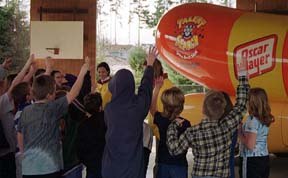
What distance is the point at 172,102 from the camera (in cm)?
326

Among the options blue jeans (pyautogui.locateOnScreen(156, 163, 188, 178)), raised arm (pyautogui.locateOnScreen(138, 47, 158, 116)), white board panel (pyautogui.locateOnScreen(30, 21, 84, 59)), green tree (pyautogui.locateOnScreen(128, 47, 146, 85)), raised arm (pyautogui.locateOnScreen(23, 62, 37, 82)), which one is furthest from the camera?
green tree (pyautogui.locateOnScreen(128, 47, 146, 85))

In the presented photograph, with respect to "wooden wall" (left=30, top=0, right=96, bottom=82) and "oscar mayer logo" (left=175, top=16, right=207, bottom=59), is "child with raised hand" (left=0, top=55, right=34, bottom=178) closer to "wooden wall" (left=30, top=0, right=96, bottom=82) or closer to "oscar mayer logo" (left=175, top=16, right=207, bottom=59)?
"oscar mayer logo" (left=175, top=16, right=207, bottom=59)

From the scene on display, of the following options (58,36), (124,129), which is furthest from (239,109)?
(58,36)

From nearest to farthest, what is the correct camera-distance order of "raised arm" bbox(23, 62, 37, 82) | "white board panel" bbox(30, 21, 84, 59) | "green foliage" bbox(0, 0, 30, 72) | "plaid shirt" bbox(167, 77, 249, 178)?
"plaid shirt" bbox(167, 77, 249, 178)
"raised arm" bbox(23, 62, 37, 82)
"white board panel" bbox(30, 21, 84, 59)
"green foliage" bbox(0, 0, 30, 72)

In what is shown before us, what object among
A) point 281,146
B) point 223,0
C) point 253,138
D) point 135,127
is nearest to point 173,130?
point 135,127

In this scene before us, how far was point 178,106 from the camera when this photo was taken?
10.8 ft

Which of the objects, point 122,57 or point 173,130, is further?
point 122,57

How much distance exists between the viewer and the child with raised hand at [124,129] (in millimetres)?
3027

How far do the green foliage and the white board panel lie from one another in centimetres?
146

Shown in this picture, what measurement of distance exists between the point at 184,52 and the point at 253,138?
219cm

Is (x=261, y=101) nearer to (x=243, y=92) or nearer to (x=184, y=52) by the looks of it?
(x=243, y=92)

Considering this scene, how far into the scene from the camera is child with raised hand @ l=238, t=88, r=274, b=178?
11.7 ft

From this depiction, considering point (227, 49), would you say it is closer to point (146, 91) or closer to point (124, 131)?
point (146, 91)

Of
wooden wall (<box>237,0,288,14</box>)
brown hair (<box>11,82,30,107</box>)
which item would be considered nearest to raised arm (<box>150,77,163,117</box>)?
brown hair (<box>11,82,30,107</box>)
